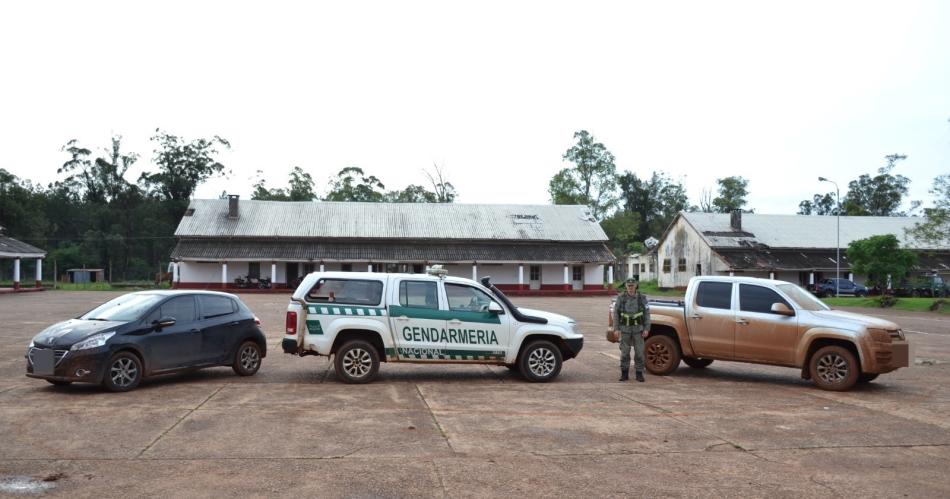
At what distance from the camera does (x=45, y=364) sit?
33.6ft

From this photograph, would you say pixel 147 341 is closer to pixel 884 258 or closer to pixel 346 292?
pixel 346 292

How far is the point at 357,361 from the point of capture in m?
11.6

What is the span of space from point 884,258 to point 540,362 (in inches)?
1727

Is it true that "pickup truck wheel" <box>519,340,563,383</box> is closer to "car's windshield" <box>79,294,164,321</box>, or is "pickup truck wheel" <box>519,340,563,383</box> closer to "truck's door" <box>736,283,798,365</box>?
"truck's door" <box>736,283,798,365</box>

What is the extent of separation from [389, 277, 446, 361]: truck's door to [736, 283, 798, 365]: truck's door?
495 centimetres

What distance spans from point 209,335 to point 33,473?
551cm

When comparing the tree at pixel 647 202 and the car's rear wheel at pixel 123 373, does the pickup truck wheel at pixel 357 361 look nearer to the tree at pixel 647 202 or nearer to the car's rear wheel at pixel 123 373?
the car's rear wheel at pixel 123 373

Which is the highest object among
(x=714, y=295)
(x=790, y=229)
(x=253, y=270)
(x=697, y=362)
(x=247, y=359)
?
(x=790, y=229)

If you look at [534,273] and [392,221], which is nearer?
[534,273]

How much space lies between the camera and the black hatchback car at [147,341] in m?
10.2

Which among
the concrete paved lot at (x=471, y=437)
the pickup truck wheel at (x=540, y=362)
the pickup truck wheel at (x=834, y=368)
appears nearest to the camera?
the concrete paved lot at (x=471, y=437)

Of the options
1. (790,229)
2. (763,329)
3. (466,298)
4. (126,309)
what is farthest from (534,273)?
(126,309)

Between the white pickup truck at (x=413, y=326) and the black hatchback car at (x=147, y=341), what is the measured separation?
3.89 feet

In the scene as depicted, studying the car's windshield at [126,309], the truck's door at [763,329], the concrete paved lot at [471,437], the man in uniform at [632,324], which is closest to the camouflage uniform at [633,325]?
the man in uniform at [632,324]
